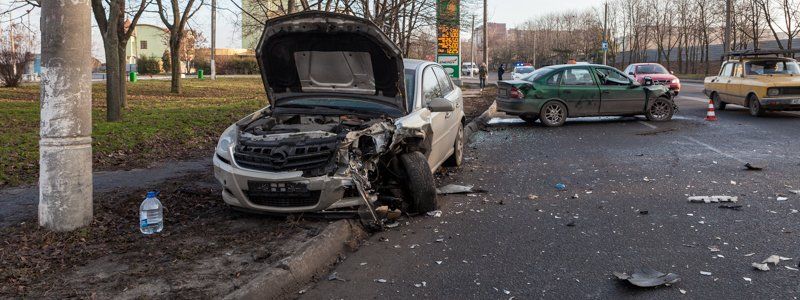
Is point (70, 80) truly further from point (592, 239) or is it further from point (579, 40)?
point (579, 40)

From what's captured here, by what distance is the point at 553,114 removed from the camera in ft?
47.0

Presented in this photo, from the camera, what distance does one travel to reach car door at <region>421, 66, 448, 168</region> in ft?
23.1

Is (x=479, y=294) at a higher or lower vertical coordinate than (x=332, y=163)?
lower

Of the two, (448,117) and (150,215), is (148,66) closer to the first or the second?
(448,117)

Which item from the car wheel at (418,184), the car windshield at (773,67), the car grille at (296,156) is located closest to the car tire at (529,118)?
the car windshield at (773,67)

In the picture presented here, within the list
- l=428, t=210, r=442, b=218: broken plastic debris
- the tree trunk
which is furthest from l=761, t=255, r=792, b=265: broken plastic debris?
the tree trunk

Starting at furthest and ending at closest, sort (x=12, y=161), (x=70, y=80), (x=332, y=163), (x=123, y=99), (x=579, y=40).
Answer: (x=579, y=40)
(x=123, y=99)
(x=12, y=161)
(x=332, y=163)
(x=70, y=80)

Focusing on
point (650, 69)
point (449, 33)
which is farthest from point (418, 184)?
point (449, 33)

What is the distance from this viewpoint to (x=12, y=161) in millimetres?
8305

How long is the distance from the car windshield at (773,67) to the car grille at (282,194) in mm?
13965

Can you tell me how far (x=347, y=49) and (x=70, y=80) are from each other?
2596 mm

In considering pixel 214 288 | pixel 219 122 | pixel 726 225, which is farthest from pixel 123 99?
pixel 726 225

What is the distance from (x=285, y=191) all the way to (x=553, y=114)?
10.1m

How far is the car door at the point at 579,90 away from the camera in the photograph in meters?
14.2
